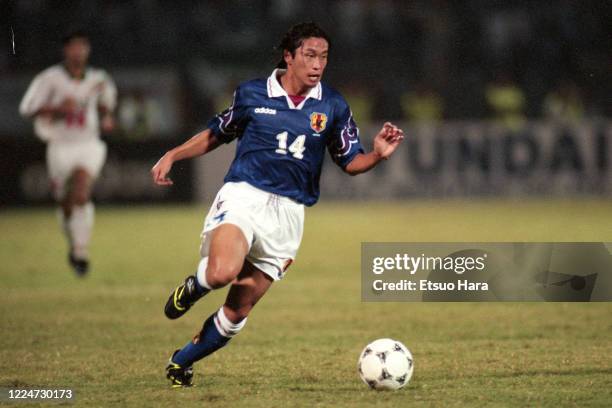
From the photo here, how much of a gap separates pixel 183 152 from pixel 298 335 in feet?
8.07

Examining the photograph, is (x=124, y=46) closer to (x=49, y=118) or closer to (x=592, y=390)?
(x=49, y=118)

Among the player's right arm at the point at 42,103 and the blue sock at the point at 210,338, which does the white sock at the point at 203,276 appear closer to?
the blue sock at the point at 210,338

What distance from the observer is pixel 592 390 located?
6035 millimetres

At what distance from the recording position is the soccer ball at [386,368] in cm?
605

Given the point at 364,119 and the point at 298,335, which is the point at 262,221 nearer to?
the point at 298,335

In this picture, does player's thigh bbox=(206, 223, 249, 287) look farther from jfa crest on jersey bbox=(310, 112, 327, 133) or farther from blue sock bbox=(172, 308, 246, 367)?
jfa crest on jersey bbox=(310, 112, 327, 133)

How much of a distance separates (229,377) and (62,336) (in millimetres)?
2277

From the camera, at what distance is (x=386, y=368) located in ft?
19.9

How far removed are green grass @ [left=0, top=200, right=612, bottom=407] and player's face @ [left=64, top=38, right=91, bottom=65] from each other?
98.6 inches

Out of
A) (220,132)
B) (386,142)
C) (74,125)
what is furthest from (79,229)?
(386,142)

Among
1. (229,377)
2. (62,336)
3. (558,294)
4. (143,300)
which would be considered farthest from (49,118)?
(229,377)

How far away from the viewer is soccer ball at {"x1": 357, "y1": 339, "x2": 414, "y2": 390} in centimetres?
605

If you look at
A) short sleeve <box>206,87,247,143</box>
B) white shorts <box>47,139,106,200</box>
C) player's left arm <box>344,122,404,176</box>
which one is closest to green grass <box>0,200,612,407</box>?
white shorts <box>47,139,106,200</box>

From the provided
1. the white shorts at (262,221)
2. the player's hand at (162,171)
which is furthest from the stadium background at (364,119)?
the player's hand at (162,171)
